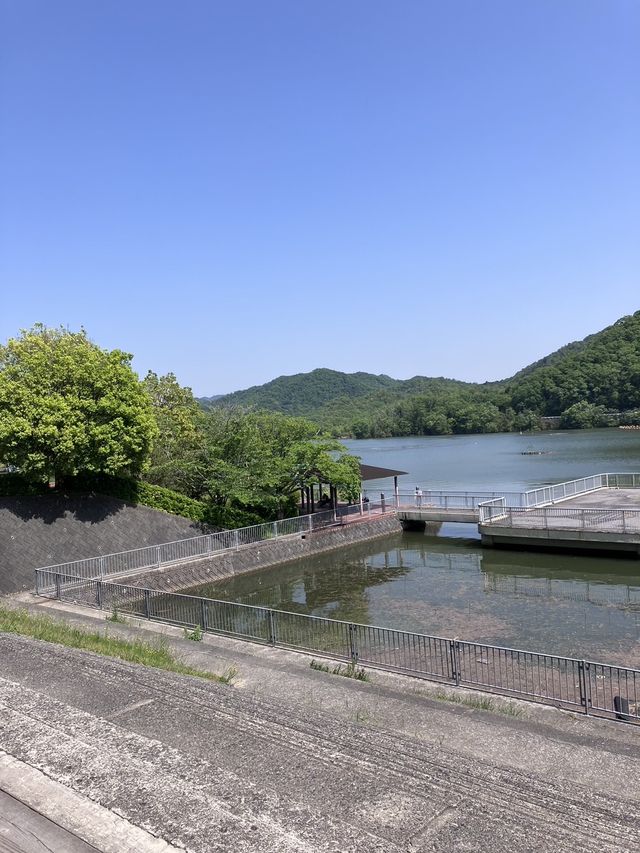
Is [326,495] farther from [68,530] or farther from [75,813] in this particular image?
[75,813]

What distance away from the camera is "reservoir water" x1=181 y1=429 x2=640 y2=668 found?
16.2m

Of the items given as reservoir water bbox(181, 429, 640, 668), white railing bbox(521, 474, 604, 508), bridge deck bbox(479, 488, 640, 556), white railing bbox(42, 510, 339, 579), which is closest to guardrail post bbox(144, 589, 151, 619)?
white railing bbox(42, 510, 339, 579)

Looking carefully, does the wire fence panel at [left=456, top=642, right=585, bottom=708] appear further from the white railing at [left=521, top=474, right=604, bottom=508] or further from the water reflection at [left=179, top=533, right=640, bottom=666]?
the white railing at [left=521, top=474, right=604, bottom=508]

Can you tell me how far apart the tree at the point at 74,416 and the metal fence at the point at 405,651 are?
4667mm

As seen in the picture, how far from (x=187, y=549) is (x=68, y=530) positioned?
4117 millimetres

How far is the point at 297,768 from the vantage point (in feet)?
21.2

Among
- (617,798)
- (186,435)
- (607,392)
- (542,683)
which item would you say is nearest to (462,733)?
(617,798)

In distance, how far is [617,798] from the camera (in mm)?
6031

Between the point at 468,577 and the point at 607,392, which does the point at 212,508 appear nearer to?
the point at 468,577

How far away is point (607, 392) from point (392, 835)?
449ft

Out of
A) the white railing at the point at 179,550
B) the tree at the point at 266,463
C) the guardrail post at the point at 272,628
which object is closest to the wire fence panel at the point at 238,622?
the guardrail post at the point at 272,628

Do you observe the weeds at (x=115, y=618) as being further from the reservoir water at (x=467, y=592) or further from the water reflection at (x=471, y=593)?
the reservoir water at (x=467, y=592)

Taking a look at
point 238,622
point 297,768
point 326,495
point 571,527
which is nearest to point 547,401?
point 326,495

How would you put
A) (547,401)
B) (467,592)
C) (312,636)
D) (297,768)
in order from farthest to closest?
(547,401), (467,592), (312,636), (297,768)
